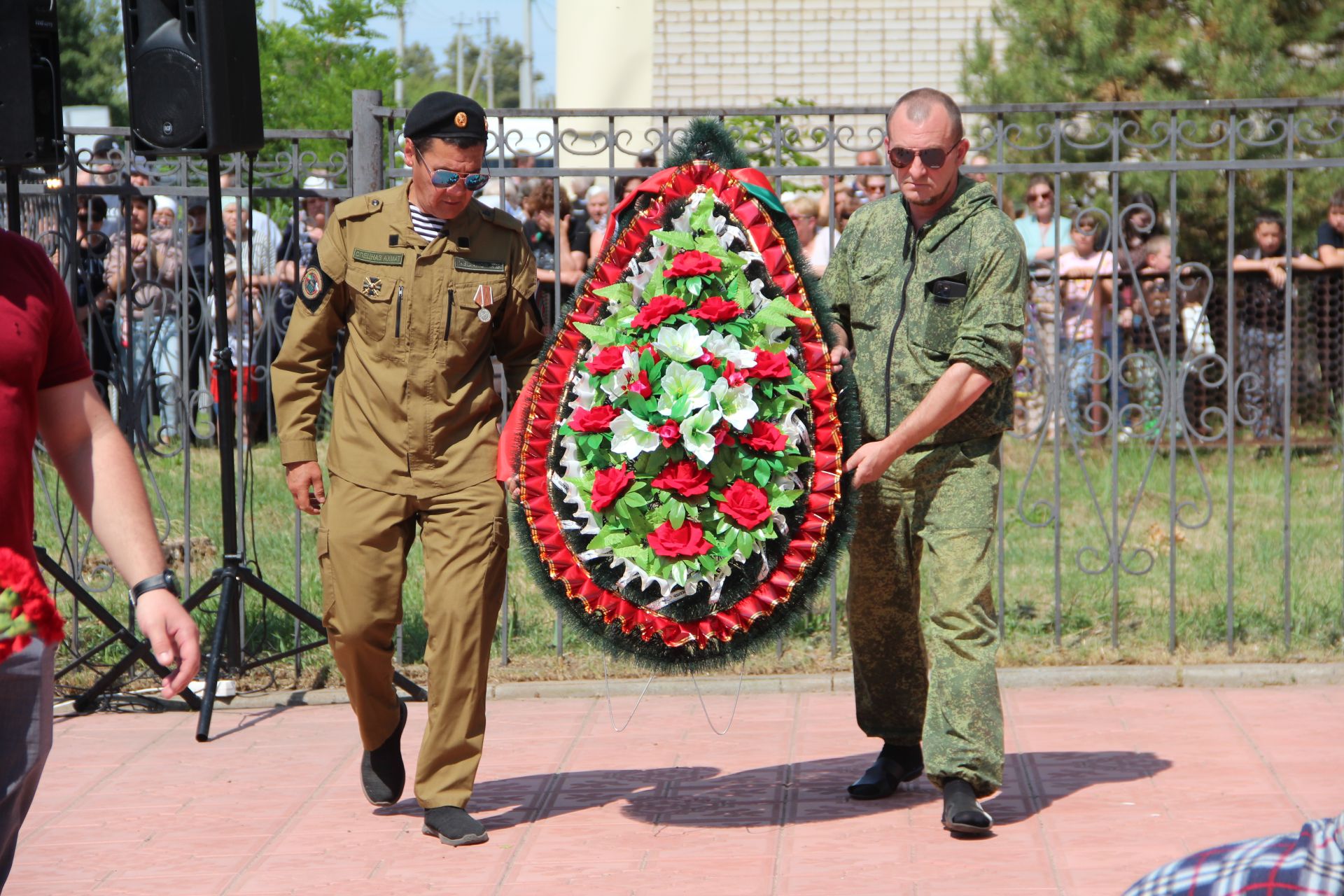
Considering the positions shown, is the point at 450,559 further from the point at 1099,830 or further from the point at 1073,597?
the point at 1073,597

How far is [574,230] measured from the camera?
418 inches

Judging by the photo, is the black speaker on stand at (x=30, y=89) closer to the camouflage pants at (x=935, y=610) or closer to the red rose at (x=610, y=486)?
the red rose at (x=610, y=486)

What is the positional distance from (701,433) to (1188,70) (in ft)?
28.1

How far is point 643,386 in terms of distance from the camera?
488cm

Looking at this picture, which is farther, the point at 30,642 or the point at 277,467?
the point at 277,467

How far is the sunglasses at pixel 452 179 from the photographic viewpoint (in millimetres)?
5066

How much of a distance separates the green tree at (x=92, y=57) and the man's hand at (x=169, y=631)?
31030mm

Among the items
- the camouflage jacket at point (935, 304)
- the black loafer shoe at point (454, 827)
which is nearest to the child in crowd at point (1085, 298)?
the camouflage jacket at point (935, 304)

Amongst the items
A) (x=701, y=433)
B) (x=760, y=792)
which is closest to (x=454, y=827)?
(x=760, y=792)

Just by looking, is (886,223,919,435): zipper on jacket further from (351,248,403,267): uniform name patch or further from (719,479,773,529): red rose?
(351,248,403,267): uniform name patch

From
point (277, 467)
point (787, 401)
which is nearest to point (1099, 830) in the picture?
point (787, 401)

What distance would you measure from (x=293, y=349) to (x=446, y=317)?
1.68 ft

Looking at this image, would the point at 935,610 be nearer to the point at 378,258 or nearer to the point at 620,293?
the point at 620,293

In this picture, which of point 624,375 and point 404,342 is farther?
point 404,342
